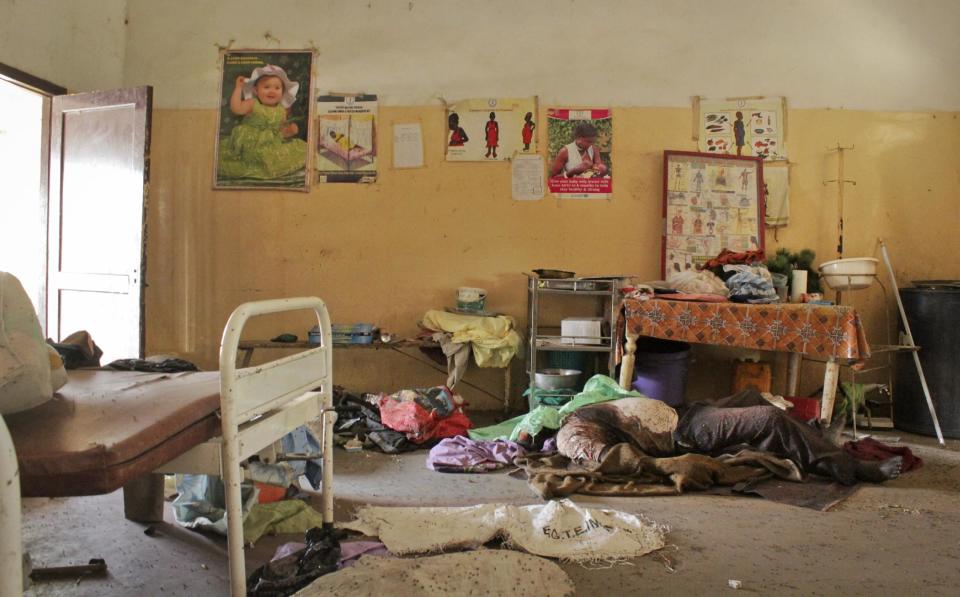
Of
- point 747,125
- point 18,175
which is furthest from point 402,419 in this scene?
point 18,175

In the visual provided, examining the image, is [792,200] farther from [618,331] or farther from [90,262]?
[90,262]

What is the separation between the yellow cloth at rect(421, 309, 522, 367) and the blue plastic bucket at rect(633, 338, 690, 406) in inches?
36.3

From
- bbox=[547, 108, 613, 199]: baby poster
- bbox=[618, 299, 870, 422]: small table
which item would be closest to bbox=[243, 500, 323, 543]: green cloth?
bbox=[618, 299, 870, 422]: small table

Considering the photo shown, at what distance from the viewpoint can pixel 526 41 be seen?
500cm

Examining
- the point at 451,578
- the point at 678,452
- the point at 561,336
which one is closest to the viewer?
the point at 451,578

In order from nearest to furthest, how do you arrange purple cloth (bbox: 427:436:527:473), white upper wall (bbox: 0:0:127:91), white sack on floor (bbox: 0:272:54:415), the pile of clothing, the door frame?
white sack on floor (bbox: 0:272:54:415) < purple cloth (bbox: 427:436:527:473) < the pile of clothing < white upper wall (bbox: 0:0:127:91) < the door frame

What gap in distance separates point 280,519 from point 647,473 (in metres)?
1.83

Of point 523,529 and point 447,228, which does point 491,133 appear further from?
point 523,529

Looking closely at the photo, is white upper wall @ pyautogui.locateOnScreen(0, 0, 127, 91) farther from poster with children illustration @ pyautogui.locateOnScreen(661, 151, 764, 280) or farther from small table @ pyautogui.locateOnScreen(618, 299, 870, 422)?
poster with children illustration @ pyautogui.locateOnScreen(661, 151, 764, 280)

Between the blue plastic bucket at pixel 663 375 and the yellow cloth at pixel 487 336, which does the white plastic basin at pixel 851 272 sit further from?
the yellow cloth at pixel 487 336

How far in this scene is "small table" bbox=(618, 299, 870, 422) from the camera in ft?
12.6

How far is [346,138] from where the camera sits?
5035mm

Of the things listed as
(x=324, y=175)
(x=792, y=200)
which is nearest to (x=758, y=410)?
(x=792, y=200)

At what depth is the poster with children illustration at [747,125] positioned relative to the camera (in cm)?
495
